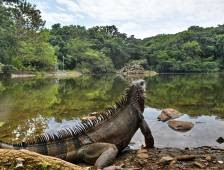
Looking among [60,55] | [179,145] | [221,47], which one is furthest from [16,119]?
[221,47]

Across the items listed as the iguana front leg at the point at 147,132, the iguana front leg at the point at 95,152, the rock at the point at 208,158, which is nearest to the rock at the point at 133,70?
A: the iguana front leg at the point at 147,132

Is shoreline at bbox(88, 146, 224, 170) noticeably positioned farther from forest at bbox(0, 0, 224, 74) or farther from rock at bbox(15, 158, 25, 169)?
forest at bbox(0, 0, 224, 74)

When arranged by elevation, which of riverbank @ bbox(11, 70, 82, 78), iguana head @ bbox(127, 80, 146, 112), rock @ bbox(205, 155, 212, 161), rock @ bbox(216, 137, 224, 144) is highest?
iguana head @ bbox(127, 80, 146, 112)

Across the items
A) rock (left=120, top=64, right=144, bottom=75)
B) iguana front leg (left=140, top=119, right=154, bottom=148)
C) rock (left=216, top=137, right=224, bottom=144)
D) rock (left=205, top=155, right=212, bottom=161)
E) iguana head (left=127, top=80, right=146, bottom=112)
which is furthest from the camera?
rock (left=120, top=64, right=144, bottom=75)

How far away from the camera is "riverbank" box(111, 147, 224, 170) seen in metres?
6.42

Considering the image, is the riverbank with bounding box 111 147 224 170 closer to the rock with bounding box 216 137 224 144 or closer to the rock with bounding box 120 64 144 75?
the rock with bounding box 216 137 224 144

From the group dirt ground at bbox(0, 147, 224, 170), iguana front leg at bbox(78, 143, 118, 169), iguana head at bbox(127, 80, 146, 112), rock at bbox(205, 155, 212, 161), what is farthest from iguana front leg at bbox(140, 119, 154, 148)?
rock at bbox(205, 155, 212, 161)

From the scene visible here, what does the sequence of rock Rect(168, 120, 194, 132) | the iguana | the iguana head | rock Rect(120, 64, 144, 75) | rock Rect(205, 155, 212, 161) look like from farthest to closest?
1. rock Rect(120, 64, 144, 75)
2. rock Rect(168, 120, 194, 132)
3. the iguana head
4. rock Rect(205, 155, 212, 161)
5. the iguana

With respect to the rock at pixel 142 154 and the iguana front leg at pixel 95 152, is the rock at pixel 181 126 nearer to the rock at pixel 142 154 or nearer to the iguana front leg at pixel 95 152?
the rock at pixel 142 154

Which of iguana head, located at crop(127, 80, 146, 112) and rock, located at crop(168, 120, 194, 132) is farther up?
iguana head, located at crop(127, 80, 146, 112)

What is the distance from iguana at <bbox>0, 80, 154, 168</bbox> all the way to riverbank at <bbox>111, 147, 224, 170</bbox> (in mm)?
346

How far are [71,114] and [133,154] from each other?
8.53m

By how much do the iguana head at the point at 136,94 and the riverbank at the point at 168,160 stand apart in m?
1.25

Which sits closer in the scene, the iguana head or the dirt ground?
the dirt ground
